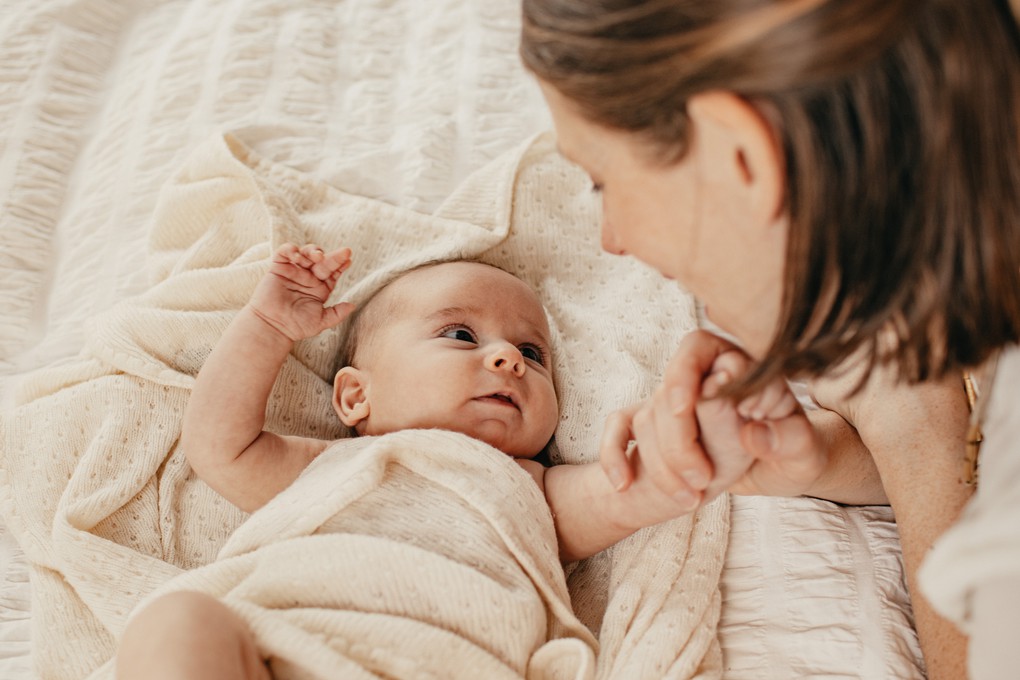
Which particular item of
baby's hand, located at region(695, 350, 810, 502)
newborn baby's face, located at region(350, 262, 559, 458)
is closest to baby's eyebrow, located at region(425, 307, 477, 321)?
newborn baby's face, located at region(350, 262, 559, 458)

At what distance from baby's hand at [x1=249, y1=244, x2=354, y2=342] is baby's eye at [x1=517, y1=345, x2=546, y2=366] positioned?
275 millimetres

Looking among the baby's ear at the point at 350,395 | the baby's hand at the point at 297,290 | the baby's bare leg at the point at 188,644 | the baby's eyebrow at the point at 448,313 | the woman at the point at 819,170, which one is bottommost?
the baby's ear at the point at 350,395

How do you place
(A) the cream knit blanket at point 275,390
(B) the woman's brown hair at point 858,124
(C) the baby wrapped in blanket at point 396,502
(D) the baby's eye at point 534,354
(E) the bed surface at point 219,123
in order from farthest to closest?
(D) the baby's eye at point 534,354, (E) the bed surface at point 219,123, (A) the cream knit blanket at point 275,390, (C) the baby wrapped in blanket at point 396,502, (B) the woman's brown hair at point 858,124

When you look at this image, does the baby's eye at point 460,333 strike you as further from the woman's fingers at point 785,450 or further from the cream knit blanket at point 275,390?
the woman's fingers at point 785,450

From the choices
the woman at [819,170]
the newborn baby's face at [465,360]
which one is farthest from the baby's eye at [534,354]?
the woman at [819,170]

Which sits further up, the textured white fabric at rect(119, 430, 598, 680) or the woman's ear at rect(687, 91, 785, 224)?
the woman's ear at rect(687, 91, 785, 224)

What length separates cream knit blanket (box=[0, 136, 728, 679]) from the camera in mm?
1104

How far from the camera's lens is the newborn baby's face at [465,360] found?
1.24 metres

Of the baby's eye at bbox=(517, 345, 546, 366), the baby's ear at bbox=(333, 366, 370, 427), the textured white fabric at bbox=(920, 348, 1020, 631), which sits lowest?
the baby's ear at bbox=(333, 366, 370, 427)

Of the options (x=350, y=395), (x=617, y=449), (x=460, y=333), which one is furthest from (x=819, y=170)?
(x=350, y=395)

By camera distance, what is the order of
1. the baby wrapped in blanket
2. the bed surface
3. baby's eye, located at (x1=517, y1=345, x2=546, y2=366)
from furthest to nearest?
baby's eye, located at (x1=517, y1=345, x2=546, y2=366)
the bed surface
the baby wrapped in blanket

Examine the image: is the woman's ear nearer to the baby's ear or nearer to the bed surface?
the bed surface

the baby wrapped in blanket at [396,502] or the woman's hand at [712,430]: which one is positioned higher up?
the woman's hand at [712,430]

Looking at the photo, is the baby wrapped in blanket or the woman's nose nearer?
the baby wrapped in blanket
